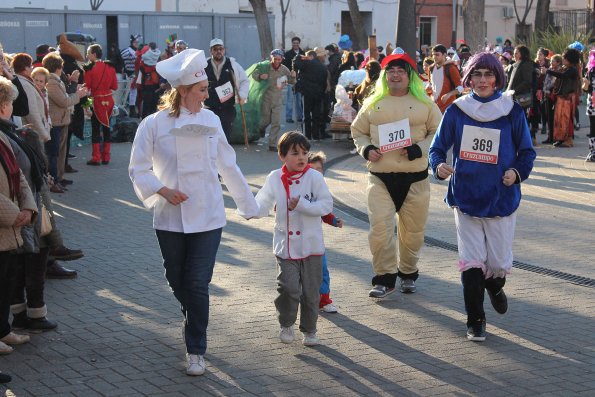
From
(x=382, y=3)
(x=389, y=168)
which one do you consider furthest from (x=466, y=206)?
(x=382, y=3)

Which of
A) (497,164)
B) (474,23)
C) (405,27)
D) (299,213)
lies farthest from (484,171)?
(474,23)

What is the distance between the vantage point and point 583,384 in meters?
5.98

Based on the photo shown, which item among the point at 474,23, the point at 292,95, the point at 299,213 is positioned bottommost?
the point at 292,95

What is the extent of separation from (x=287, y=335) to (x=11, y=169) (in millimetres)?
1995

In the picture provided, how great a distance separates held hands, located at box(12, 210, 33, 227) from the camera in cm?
645

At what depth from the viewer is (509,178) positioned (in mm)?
6730

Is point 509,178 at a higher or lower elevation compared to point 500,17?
lower

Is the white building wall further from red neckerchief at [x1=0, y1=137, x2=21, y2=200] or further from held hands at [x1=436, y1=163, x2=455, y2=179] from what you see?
red neckerchief at [x1=0, y1=137, x2=21, y2=200]

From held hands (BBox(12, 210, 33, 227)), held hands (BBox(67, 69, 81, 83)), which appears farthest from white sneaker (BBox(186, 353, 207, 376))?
held hands (BBox(67, 69, 81, 83))

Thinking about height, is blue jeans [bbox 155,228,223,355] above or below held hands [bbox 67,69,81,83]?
below

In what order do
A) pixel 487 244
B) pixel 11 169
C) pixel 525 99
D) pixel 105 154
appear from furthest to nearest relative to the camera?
pixel 525 99, pixel 105 154, pixel 487 244, pixel 11 169

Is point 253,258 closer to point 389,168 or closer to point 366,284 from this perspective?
point 366,284

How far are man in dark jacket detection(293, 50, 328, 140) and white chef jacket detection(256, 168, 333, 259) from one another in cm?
1379

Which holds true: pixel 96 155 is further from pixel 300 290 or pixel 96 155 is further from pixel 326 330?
pixel 300 290
